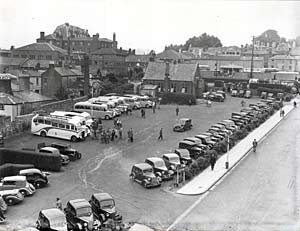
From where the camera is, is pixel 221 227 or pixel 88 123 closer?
pixel 221 227

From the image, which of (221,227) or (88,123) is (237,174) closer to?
(221,227)

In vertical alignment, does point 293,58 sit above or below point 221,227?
above

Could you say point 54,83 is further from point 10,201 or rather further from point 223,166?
point 10,201

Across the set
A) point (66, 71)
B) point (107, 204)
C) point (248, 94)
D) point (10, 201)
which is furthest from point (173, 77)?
point (107, 204)

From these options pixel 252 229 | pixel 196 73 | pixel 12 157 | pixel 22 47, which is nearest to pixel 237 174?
pixel 252 229

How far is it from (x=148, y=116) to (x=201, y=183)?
2385 centimetres

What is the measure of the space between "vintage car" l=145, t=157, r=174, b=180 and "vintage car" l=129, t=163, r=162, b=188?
2.37ft

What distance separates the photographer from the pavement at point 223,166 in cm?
2658

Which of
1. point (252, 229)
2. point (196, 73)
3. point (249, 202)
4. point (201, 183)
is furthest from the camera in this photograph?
point (196, 73)

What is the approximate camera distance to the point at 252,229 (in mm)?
20688

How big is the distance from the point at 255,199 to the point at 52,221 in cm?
1108

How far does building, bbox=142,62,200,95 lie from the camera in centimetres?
6681

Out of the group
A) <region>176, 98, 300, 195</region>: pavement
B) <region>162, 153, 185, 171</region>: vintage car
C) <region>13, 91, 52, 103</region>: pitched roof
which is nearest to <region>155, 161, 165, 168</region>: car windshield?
<region>162, 153, 185, 171</region>: vintage car

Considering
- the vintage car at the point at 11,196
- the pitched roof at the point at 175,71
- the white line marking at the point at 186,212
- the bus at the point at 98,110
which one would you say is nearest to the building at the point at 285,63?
the pitched roof at the point at 175,71
